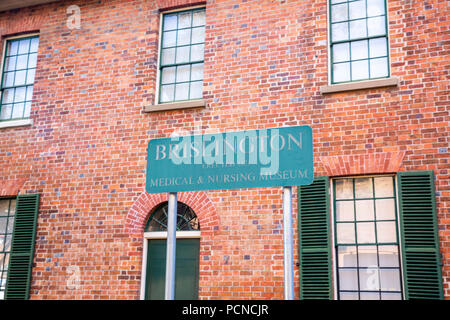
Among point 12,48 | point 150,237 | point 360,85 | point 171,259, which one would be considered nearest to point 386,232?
point 360,85

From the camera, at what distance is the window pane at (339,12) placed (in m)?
9.30

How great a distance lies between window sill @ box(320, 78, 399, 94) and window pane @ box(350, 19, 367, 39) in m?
0.99

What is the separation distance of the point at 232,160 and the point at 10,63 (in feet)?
27.9

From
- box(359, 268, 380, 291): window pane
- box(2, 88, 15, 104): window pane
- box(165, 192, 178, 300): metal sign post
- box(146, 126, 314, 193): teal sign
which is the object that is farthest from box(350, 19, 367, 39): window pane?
box(2, 88, 15, 104): window pane

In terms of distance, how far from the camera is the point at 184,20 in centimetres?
1051

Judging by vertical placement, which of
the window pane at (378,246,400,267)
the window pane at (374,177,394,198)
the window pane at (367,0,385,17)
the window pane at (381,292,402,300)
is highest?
the window pane at (367,0,385,17)

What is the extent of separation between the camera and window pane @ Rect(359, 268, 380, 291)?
8.02m

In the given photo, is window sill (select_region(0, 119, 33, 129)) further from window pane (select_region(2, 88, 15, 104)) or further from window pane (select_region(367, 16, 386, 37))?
window pane (select_region(367, 16, 386, 37))

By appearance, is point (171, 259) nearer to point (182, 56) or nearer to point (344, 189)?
point (344, 189)

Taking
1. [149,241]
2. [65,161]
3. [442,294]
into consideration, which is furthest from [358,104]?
[65,161]

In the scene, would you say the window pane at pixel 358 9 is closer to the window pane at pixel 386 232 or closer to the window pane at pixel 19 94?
the window pane at pixel 386 232

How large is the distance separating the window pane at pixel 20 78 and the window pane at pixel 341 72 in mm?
6707

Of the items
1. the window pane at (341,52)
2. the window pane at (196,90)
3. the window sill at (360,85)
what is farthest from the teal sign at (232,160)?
the window pane at (196,90)
